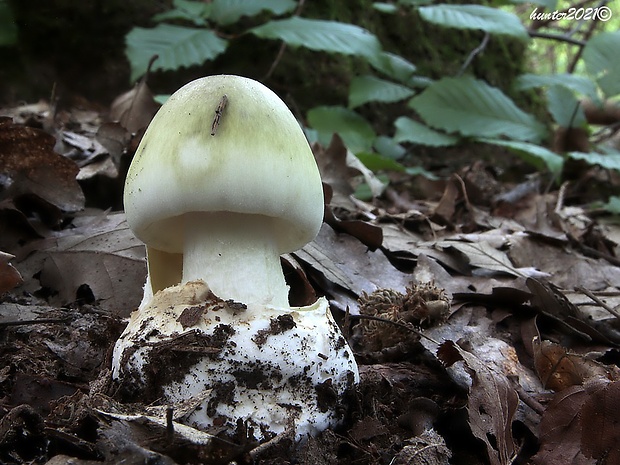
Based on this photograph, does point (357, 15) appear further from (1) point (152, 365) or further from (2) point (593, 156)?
(1) point (152, 365)

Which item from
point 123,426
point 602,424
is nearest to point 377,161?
point 602,424

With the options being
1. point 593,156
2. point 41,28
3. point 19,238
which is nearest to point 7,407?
point 19,238

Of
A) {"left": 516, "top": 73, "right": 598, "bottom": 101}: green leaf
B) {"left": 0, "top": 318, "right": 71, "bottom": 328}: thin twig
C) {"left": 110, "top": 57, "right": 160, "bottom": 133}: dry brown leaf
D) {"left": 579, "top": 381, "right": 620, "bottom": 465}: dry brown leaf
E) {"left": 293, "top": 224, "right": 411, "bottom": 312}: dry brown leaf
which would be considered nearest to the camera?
{"left": 579, "top": 381, "right": 620, "bottom": 465}: dry brown leaf

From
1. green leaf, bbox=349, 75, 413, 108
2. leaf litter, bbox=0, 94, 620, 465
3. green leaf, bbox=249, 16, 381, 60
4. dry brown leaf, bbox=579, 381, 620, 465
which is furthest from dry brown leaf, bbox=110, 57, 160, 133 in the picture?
dry brown leaf, bbox=579, 381, 620, 465

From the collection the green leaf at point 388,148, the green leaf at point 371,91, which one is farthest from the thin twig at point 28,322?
the green leaf at point 388,148

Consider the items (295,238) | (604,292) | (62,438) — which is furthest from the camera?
(604,292)

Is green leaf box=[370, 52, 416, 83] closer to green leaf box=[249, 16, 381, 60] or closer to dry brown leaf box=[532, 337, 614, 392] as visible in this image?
green leaf box=[249, 16, 381, 60]

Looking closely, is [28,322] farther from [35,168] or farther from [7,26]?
[7,26]

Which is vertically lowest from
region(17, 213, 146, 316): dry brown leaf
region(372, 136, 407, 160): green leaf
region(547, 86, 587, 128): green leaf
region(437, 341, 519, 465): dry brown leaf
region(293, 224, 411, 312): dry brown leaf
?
region(372, 136, 407, 160): green leaf
